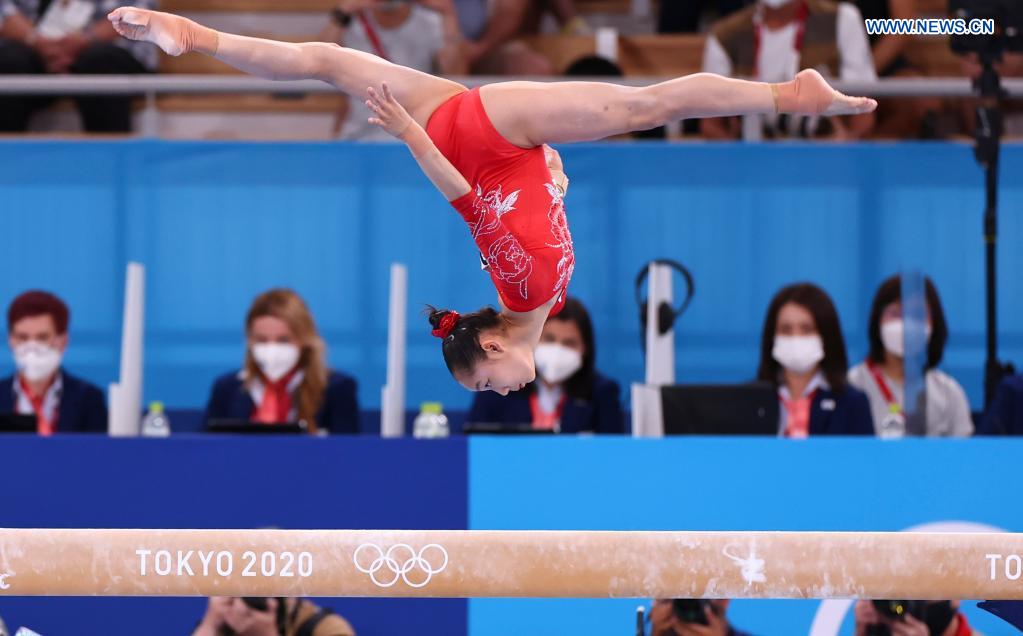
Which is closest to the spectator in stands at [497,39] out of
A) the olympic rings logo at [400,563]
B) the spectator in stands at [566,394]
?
the spectator in stands at [566,394]

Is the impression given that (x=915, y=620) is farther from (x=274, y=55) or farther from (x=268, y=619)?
(x=274, y=55)

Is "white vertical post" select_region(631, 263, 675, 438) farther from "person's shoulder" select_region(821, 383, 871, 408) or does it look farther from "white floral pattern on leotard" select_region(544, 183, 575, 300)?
"white floral pattern on leotard" select_region(544, 183, 575, 300)

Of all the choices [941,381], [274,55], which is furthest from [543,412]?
[274,55]

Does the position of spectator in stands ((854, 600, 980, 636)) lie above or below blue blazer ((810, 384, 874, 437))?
below

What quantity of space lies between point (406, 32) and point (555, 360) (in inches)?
91.3

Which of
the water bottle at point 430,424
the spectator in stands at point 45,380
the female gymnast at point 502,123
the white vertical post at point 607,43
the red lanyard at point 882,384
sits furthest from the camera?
the white vertical post at point 607,43

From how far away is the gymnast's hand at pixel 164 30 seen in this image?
414cm

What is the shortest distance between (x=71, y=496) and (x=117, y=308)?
2056 millimetres

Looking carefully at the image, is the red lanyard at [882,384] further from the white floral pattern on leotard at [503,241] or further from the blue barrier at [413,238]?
the white floral pattern on leotard at [503,241]

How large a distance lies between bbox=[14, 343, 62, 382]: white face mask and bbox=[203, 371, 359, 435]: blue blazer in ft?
2.52

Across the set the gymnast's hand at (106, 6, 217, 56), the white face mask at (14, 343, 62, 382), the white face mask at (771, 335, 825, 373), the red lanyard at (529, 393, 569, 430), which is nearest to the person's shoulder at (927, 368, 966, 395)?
the white face mask at (771, 335, 825, 373)

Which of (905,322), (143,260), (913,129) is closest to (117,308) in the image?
(143,260)

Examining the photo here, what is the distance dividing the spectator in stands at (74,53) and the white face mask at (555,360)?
2.97m

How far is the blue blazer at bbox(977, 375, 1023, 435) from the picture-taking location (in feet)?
19.7
